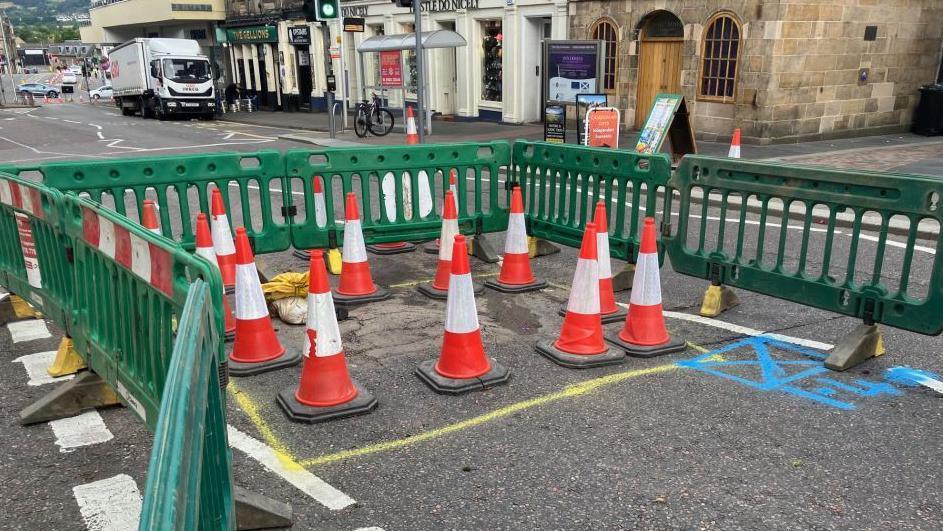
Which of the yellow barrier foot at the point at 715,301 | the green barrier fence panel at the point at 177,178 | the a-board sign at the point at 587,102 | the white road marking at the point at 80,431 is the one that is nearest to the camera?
the white road marking at the point at 80,431

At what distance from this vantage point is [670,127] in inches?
464

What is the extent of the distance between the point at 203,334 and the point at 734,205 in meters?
9.45

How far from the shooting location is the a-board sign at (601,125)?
1291 centimetres

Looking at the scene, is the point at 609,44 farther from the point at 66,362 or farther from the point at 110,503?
the point at 110,503

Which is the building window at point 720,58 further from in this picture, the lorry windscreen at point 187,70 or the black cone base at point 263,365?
the lorry windscreen at point 187,70

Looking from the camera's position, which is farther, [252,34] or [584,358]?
[252,34]

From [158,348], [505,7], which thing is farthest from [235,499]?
[505,7]

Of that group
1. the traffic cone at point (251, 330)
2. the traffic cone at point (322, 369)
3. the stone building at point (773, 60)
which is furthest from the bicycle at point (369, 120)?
the traffic cone at point (322, 369)

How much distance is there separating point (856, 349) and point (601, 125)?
8.84 m

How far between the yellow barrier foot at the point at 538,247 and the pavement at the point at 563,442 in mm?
1928

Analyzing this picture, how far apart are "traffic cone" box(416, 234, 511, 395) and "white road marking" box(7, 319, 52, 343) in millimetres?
3072

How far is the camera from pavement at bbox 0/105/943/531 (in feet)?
10.6

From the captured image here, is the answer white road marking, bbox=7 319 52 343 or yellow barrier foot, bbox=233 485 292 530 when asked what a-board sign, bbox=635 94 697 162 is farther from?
yellow barrier foot, bbox=233 485 292 530

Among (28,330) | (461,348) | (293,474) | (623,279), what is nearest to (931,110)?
(623,279)
